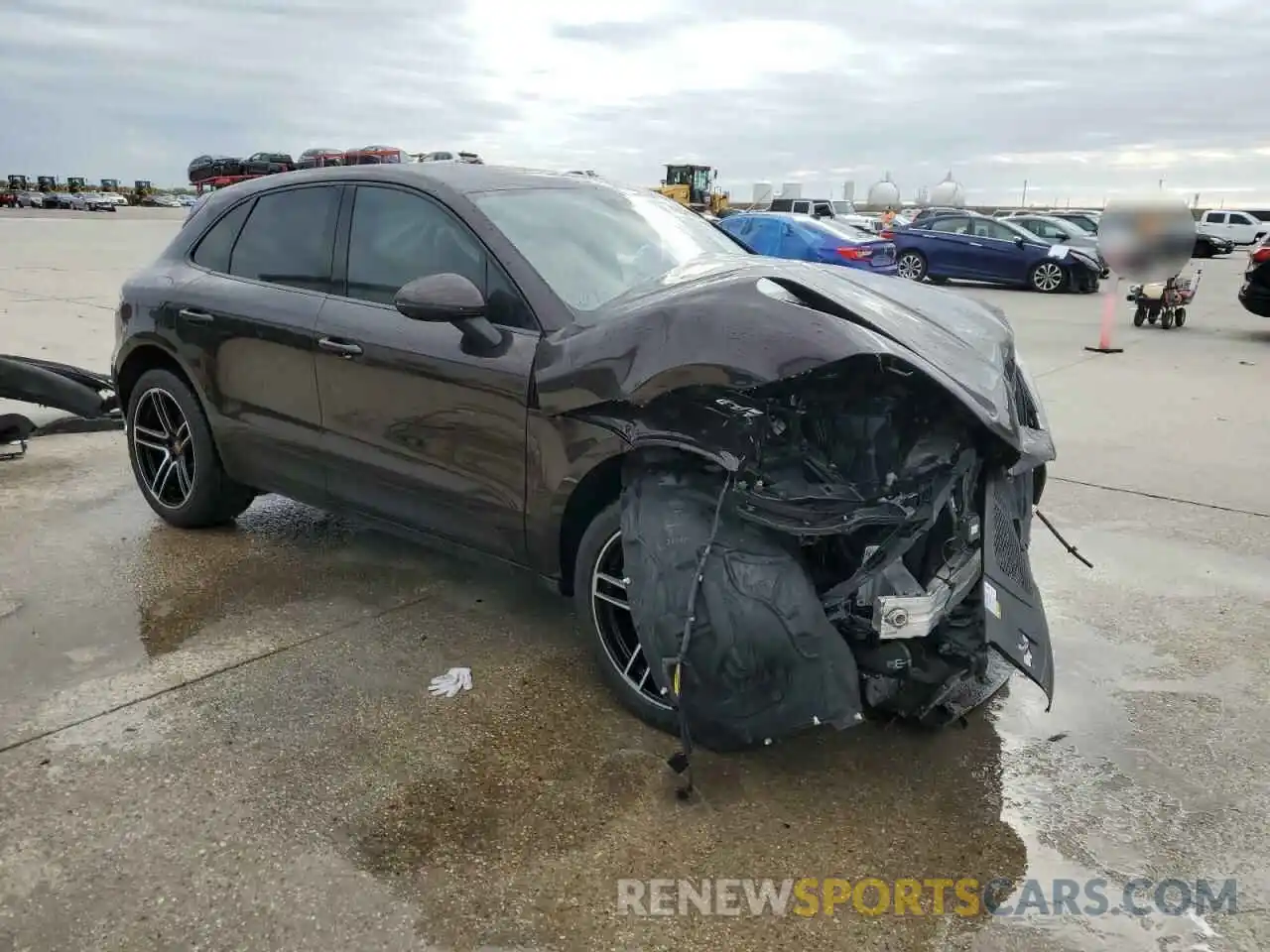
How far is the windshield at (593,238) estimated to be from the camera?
359cm

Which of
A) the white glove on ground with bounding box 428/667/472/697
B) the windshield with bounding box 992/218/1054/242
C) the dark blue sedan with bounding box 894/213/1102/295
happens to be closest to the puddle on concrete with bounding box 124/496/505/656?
the white glove on ground with bounding box 428/667/472/697

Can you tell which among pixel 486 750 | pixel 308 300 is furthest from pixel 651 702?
pixel 308 300

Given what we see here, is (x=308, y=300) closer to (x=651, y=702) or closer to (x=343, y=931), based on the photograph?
(x=651, y=702)

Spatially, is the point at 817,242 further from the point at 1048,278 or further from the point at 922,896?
the point at 922,896

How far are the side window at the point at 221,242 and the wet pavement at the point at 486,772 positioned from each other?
1.31m

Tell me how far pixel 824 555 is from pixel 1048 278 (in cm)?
1870

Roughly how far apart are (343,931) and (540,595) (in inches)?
80.2

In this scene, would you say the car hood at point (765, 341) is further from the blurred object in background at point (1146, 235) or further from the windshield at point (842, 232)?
the windshield at point (842, 232)

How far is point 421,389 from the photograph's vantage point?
3668 millimetres

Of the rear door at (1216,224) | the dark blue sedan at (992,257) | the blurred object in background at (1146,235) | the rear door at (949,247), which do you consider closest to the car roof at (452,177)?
the blurred object in background at (1146,235)

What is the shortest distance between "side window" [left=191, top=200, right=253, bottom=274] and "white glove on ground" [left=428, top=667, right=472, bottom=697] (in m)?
2.26

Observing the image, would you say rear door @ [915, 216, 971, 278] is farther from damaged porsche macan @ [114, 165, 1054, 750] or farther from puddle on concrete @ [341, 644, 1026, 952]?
puddle on concrete @ [341, 644, 1026, 952]

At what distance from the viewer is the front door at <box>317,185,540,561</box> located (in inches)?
137

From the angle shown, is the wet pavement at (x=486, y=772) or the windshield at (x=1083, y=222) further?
the windshield at (x=1083, y=222)
